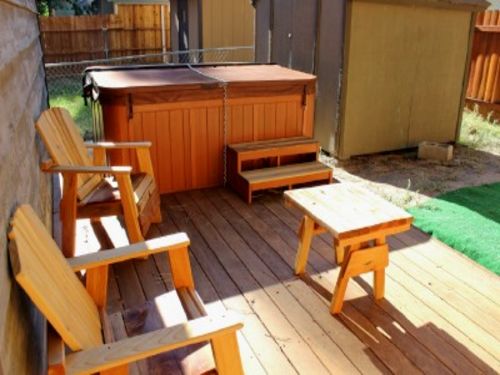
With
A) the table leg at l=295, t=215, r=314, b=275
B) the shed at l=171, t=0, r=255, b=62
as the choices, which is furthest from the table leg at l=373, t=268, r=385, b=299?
the shed at l=171, t=0, r=255, b=62

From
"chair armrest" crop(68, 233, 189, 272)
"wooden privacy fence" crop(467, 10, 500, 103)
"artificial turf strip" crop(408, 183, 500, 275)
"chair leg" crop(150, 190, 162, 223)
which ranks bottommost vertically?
"artificial turf strip" crop(408, 183, 500, 275)

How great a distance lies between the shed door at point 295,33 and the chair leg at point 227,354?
172 inches

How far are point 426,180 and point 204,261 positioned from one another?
2.65 m

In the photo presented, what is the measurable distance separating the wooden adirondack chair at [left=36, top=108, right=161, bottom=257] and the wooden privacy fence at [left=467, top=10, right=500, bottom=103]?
5.91m

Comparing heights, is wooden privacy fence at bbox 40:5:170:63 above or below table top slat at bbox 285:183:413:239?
above

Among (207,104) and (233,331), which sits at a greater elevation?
(207,104)

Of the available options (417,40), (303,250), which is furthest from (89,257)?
(417,40)

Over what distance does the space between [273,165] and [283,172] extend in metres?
0.23

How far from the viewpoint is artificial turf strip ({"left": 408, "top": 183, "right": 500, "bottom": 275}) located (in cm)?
324

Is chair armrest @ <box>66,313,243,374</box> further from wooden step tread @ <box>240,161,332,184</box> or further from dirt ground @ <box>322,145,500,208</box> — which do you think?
dirt ground @ <box>322,145,500,208</box>

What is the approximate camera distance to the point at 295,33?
556 centimetres

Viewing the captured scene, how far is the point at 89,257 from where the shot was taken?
1855 mm

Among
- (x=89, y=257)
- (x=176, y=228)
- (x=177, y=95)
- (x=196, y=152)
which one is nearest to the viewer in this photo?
(x=89, y=257)

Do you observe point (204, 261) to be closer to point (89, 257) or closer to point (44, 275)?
point (89, 257)
